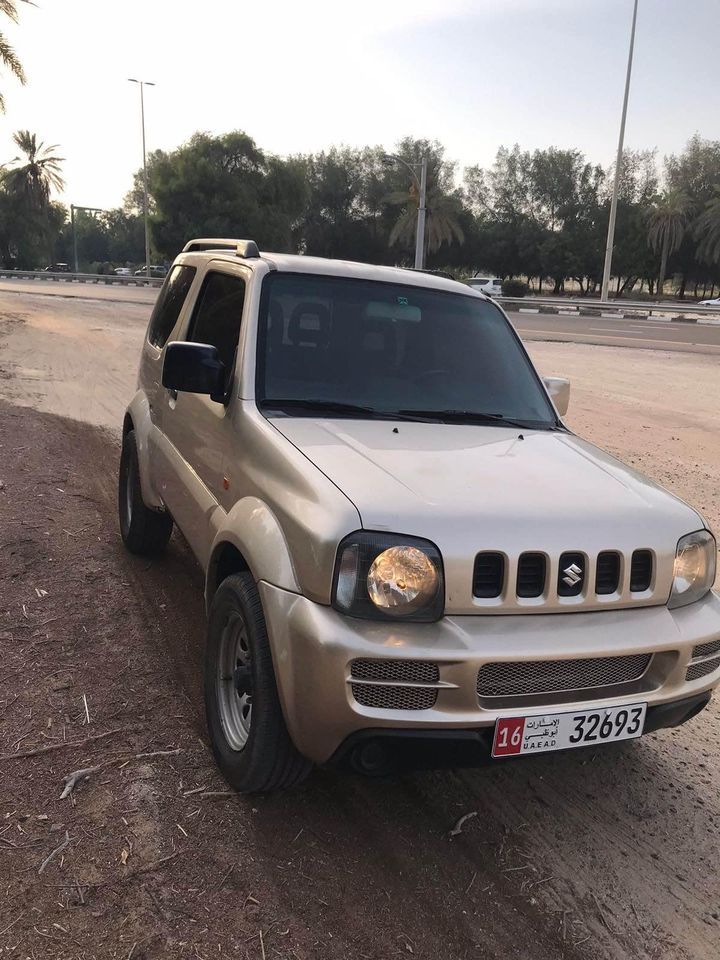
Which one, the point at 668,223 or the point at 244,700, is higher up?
the point at 668,223

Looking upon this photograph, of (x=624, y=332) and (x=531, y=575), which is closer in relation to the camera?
(x=531, y=575)

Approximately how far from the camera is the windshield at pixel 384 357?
11.6 feet

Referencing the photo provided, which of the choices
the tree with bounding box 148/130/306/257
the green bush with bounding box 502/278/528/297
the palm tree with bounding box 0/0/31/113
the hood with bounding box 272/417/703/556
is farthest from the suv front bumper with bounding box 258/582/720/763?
the tree with bounding box 148/130/306/257

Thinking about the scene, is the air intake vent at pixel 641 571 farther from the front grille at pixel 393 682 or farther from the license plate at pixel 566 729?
the front grille at pixel 393 682

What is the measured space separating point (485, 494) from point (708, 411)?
10.7 meters

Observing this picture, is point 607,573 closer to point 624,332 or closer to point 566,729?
point 566,729

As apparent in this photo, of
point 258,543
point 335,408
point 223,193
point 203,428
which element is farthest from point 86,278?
point 258,543

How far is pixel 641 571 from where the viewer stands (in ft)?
9.04

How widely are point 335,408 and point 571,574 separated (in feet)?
4.30

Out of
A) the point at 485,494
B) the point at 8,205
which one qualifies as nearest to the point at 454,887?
the point at 485,494

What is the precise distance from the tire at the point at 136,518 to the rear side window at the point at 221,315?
114 cm

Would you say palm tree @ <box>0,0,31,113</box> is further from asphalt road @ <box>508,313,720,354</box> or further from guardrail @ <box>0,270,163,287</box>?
guardrail @ <box>0,270,163,287</box>

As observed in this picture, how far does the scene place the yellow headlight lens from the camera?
98.0 inches

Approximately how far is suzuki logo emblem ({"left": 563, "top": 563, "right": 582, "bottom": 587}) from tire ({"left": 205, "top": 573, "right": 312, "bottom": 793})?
3.27 ft
